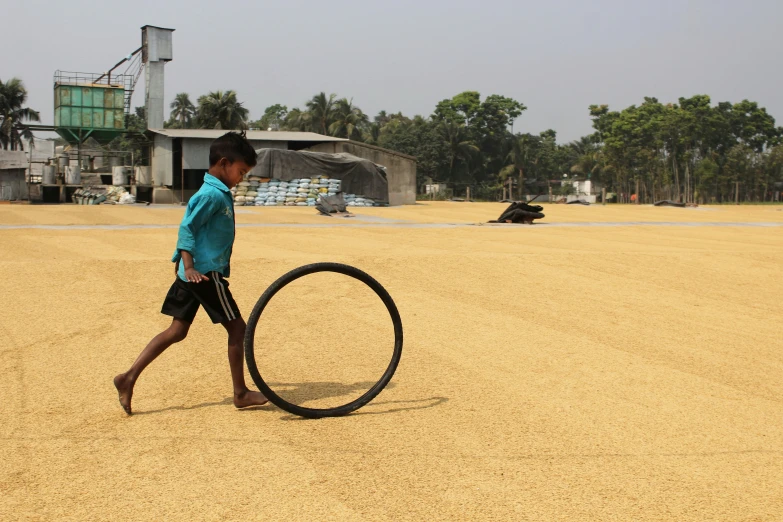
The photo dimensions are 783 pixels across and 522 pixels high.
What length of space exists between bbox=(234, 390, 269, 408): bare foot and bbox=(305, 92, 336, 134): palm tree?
66952 mm

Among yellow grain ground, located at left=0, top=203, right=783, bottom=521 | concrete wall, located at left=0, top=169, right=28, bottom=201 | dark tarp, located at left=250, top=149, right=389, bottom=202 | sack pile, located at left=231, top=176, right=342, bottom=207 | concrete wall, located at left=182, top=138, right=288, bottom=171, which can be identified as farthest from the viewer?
concrete wall, located at left=0, top=169, right=28, bottom=201

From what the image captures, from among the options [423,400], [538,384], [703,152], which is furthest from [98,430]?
[703,152]

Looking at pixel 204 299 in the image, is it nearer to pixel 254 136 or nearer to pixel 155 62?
pixel 254 136

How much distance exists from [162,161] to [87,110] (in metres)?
9.81

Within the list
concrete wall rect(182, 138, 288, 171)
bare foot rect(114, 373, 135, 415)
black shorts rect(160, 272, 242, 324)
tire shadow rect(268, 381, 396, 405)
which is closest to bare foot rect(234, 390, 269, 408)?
tire shadow rect(268, 381, 396, 405)

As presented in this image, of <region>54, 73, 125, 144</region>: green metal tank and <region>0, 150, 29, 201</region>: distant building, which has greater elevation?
<region>54, 73, 125, 144</region>: green metal tank

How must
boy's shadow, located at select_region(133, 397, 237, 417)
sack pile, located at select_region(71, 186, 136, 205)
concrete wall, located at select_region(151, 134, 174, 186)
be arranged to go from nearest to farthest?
boy's shadow, located at select_region(133, 397, 237, 417) < sack pile, located at select_region(71, 186, 136, 205) < concrete wall, located at select_region(151, 134, 174, 186)

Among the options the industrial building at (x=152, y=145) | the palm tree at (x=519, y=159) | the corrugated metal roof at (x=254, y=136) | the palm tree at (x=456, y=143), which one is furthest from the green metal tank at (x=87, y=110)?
the palm tree at (x=519, y=159)

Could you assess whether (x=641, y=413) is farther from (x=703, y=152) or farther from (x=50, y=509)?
(x=703, y=152)

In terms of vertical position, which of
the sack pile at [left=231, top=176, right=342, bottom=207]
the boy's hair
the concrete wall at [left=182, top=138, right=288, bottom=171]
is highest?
the concrete wall at [left=182, top=138, right=288, bottom=171]

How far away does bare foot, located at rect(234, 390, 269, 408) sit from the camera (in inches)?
194

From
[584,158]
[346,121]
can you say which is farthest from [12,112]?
[584,158]

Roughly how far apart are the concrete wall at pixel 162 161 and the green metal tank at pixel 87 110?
8240 millimetres

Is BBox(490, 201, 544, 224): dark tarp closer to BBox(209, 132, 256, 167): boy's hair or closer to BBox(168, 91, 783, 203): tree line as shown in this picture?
BBox(209, 132, 256, 167): boy's hair
